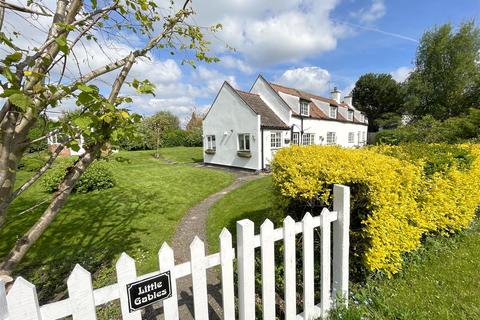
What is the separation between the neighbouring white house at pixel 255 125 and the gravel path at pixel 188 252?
6.18m

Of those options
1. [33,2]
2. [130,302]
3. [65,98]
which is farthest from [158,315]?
[33,2]

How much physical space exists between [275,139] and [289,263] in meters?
15.3

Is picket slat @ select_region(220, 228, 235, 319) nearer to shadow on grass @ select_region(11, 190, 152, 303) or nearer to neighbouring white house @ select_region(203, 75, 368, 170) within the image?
shadow on grass @ select_region(11, 190, 152, 303)

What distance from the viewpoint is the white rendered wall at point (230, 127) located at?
1633 centimetres

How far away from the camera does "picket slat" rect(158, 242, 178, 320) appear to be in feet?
5.66

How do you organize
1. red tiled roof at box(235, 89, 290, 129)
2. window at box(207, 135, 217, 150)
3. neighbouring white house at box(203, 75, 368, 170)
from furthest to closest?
window at box(207, 135, 217, 150), red tiled roof at box(235, 89, 290, 129), neighbouring white house at box(203, 75, 368, 170)

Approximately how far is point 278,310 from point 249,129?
14075 mm

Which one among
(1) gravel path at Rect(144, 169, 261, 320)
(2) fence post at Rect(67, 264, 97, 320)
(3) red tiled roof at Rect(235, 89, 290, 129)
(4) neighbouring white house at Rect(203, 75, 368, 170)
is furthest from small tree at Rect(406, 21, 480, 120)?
(2) fence post at Rect(67, 264, 97, 320)

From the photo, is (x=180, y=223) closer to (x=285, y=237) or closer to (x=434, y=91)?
(x=285, y=237)

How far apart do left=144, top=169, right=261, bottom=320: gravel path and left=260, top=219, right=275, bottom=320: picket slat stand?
969 mm

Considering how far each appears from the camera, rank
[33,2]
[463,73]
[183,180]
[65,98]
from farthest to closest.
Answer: [463,73] < [183,180] < [33,2] < [65,98]

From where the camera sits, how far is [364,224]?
3129mm

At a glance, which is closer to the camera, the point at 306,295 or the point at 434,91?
the point at 306,295

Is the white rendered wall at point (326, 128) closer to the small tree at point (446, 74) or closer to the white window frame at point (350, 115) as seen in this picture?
the white window frame at point (350, 115)
